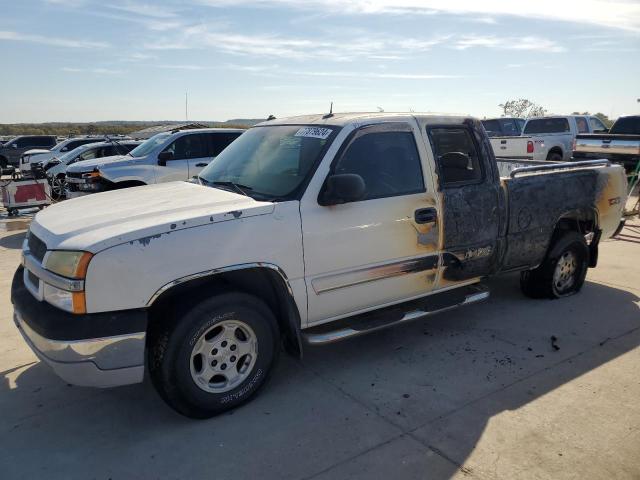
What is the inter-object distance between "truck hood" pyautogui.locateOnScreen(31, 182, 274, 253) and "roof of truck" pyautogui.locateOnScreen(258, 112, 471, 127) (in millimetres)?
933

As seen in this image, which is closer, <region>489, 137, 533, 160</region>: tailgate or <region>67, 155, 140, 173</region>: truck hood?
<region>67, 155, 140, 173</region>: truck hood

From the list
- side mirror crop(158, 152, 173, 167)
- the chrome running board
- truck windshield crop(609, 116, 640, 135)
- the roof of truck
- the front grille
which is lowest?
the chrome running board

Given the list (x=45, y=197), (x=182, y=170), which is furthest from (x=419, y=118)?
(x=45, y=197)

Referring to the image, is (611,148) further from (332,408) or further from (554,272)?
(332,408)

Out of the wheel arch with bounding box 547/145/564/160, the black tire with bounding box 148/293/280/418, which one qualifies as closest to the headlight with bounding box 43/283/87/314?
the black tire with bounding box 148/293/280/418

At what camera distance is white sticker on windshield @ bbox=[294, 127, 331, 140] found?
12.9 ft

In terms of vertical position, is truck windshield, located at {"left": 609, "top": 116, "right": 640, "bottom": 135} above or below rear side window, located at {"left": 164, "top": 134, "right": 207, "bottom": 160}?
above

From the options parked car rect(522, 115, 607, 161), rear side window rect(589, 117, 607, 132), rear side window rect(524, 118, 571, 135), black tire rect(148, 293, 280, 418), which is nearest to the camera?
black tire rect(148, 293, 280, 418)

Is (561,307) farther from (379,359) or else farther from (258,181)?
(258,181)

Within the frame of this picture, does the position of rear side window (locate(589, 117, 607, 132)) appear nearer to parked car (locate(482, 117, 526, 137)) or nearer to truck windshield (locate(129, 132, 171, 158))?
parked car (locate(482, 117, 526, 137))

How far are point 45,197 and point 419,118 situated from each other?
948 centimetres

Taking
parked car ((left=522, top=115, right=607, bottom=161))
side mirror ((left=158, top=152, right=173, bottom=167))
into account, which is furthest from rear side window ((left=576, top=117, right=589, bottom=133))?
side mirror ((left=158, top=152, right=173, bottom=167))

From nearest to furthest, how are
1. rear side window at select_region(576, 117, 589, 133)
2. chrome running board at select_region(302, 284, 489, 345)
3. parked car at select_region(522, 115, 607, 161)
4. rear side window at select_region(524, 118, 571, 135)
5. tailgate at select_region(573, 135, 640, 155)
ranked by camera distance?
chrome running board at select_region(302, 284, 489, 345) < tailgate at select_region(573, 135, 640, 155) < parked car at select_region(522, 115, 607, 161) < rear side window at select_region(524, 118, 571, 135) < rear side window at select_region(576, 117, 589, 133)

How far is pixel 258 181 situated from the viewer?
3963mm
